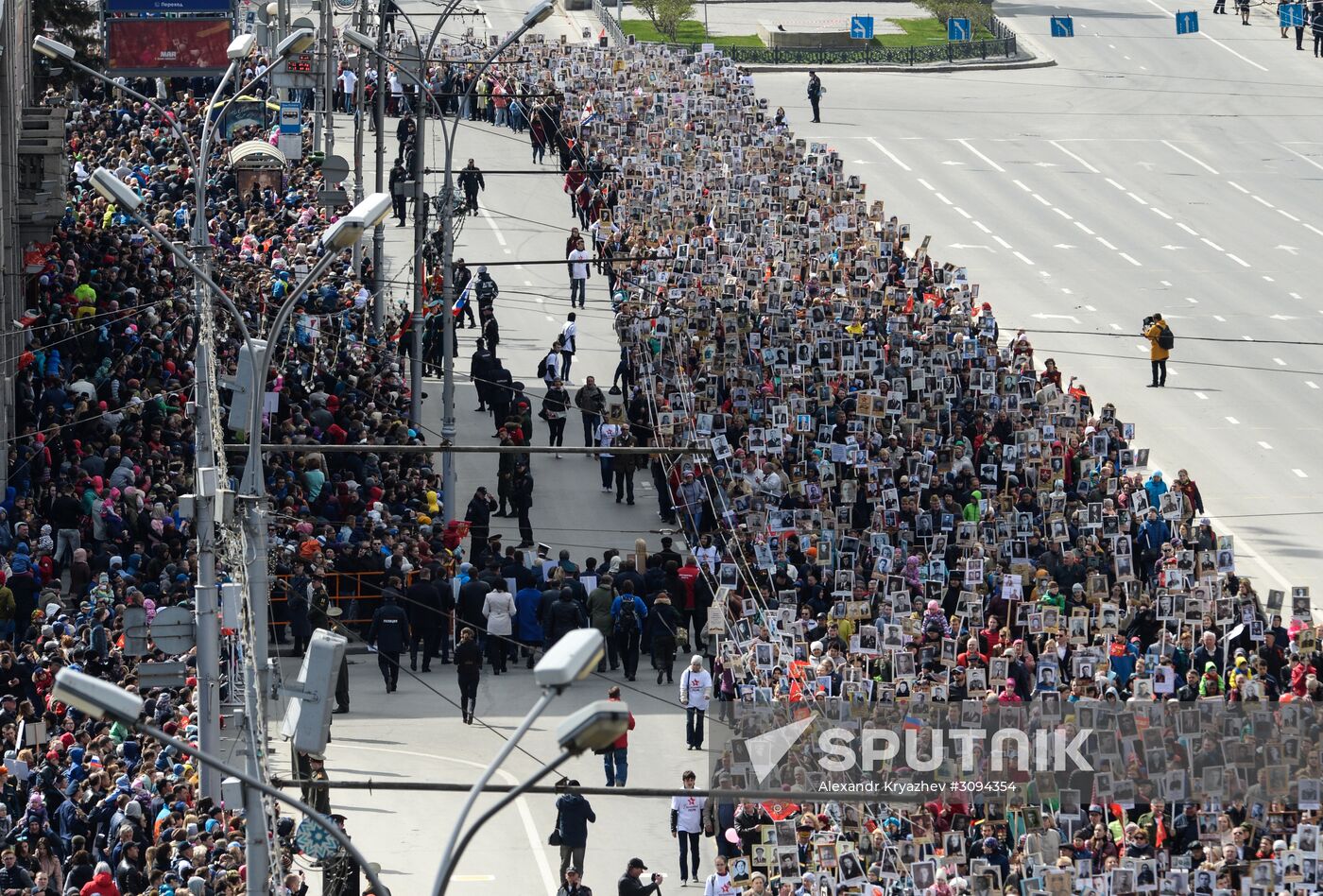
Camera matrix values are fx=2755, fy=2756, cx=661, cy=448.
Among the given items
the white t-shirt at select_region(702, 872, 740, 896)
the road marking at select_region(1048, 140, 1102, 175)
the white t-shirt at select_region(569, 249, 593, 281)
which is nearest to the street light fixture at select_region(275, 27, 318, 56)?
the white t-shirt at select_region(702, 872, 740, 896)

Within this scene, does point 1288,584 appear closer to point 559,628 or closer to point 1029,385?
point 1029,385

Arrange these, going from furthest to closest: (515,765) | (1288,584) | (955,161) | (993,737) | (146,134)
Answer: (955,161) < (146,134) < (1288,584) < (515,765) < (993,737)

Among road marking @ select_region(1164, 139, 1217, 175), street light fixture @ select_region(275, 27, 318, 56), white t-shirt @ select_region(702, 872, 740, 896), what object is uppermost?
street light fixture @ select_region(275, 27, 318, 56)

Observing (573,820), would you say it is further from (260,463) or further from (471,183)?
(471,183)

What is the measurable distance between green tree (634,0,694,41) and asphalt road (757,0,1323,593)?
18.8ft

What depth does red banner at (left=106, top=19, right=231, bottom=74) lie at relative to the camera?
54875 mm

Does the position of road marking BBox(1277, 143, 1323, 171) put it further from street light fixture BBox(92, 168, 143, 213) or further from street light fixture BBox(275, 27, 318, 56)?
street light fixture BBox(92, 168, 143, 213)

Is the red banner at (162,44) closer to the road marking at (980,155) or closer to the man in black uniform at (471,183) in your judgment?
the man in black uniform at (471,183)

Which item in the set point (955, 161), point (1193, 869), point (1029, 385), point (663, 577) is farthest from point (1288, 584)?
point (955, 161)

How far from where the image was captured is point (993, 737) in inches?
1040

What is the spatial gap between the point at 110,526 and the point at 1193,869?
14954 millimetres

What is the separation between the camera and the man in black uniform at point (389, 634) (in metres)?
32.3

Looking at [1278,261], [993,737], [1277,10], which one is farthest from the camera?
[1277,10]

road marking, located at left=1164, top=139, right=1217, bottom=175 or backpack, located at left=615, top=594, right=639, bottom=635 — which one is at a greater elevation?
road marking, located at left=1164, top=139, right=1217, bottom=175
